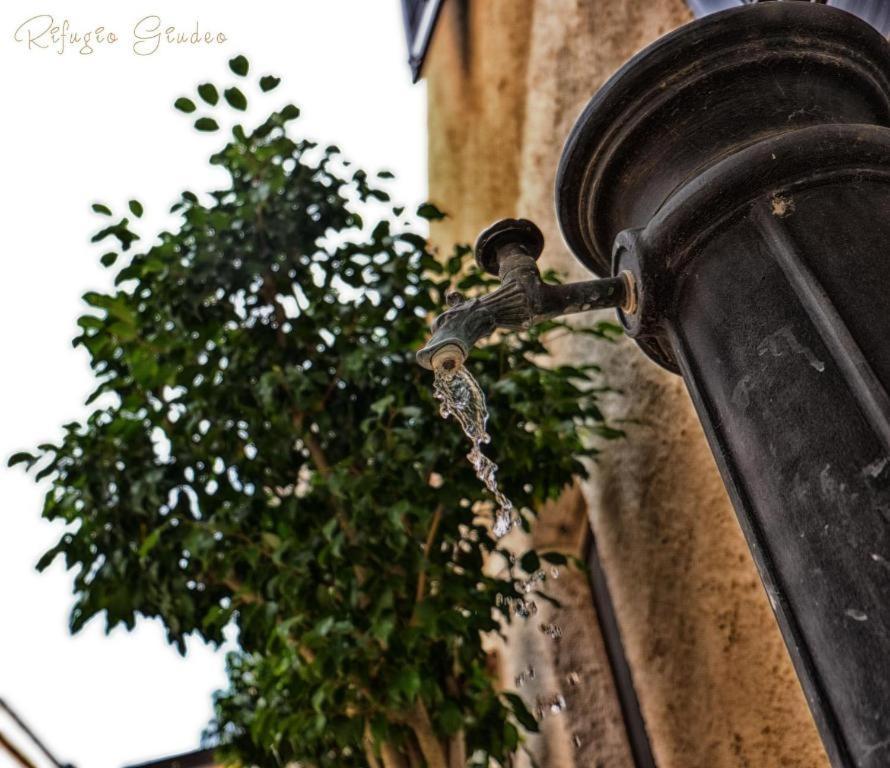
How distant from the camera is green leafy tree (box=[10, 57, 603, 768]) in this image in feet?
6.97

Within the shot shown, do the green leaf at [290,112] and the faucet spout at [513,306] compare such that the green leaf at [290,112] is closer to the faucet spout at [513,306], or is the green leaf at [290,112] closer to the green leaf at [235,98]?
the green leaf at [235,98]

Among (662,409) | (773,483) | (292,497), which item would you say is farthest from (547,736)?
(773,483)

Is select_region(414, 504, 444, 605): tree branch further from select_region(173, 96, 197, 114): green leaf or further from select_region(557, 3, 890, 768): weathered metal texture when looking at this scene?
select_region(173, 96, 197, 114): green leaf

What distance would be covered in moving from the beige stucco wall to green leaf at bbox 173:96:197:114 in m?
1.56

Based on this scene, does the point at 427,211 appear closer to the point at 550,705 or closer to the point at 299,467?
the point at 299,467

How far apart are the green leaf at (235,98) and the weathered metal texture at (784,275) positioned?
59.9 inches

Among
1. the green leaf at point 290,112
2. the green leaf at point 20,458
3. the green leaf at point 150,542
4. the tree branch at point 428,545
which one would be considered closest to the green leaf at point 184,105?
the green leaf at point 290,112

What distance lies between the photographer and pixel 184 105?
7.95ft

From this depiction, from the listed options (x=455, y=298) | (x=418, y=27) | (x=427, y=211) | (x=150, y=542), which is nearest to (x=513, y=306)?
(x=455, y=298)

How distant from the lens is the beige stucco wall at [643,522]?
2275mm

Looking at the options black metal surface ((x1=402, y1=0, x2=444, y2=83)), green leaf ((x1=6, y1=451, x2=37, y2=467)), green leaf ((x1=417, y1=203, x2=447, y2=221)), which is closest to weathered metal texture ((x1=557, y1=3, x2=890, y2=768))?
green leaf ((x1=417, y1=203, x2=447, y2=221))

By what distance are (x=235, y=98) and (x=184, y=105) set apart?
16cm

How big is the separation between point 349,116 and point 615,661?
14.1ft

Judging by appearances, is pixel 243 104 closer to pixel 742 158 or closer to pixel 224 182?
pixel 224 182
